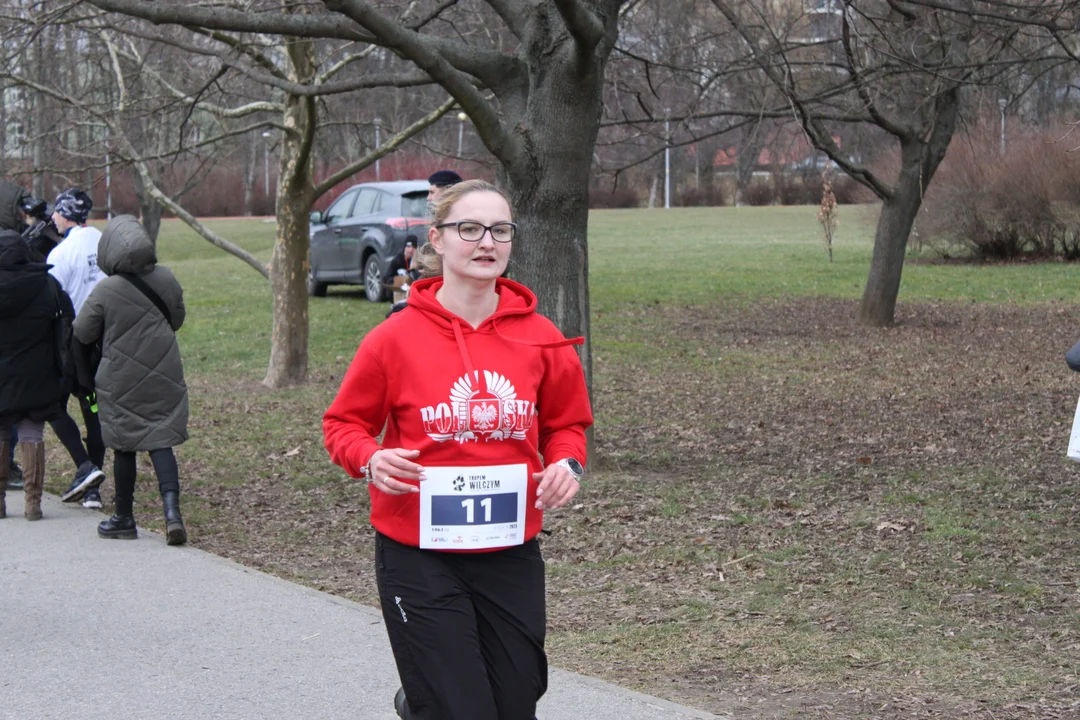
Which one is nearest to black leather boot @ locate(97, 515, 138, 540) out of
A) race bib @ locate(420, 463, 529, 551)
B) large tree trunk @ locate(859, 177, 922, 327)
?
race bib @ locate(420, 463, 529, 551)

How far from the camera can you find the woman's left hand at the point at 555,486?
3.45m

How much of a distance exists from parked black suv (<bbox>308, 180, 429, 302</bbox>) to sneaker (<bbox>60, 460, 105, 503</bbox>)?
35.1 ft

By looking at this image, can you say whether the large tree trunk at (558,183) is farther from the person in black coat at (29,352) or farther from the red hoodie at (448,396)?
the red hoodie at (448,396)

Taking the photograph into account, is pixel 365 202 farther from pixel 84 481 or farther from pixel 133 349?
pixel 133 349

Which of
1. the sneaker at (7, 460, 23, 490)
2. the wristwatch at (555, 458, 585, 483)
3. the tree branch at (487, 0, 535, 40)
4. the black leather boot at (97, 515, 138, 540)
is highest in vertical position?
the tree branch at (487, 0, 535, 40)

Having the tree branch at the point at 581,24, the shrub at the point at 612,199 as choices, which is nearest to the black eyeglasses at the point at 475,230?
the tree branch at the point at 581,24

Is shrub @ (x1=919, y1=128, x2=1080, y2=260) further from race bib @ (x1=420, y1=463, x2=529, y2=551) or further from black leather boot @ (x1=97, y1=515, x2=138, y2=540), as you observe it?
race bib @ (x1=420, y1=463, x2=529, y2=551)

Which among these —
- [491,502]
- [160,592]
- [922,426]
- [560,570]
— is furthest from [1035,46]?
[491,502]

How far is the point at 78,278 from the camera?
9078 millimetres

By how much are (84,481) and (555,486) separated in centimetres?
614

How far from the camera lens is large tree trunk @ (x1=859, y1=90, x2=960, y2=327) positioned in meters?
16.7

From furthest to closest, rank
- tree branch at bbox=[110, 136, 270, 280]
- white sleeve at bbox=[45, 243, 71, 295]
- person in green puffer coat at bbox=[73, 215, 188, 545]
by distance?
tree branch at bbox=[110, 136, 270, 280] → white sleeve at bbox=[45, 243, 71, 295] → person in green puffer coat at bbox=[73, 215, 188, 545]

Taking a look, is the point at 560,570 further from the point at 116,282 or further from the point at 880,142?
the point at 880,142

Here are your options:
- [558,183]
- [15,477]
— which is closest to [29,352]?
[15,477]
